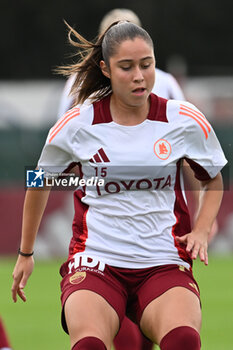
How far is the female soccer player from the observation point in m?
4.50

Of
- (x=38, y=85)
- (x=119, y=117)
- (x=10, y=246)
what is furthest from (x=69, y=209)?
(x=38, y=85)

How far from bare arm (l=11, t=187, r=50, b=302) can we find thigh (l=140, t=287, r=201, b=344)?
2.22 feet

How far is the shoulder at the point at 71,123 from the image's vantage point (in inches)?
185

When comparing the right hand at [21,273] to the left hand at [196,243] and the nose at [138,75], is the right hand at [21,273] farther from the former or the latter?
the nose at [138,75]

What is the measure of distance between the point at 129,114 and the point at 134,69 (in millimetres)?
276

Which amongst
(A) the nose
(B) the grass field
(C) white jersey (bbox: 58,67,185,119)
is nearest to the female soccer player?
(A) the nose

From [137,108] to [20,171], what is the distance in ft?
32.2

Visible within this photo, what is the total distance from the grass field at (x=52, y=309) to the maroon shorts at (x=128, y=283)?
272cm

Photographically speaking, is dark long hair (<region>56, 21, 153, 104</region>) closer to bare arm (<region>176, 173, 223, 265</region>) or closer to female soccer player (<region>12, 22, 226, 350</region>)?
female soccer player (<region>12, 22, 226, 350</region>)

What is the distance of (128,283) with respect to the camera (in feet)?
15.1

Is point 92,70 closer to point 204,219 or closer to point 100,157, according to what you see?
point 100,157

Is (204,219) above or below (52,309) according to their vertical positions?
above

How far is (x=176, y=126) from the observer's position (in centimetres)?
469

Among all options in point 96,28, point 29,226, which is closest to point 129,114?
point 29,226
